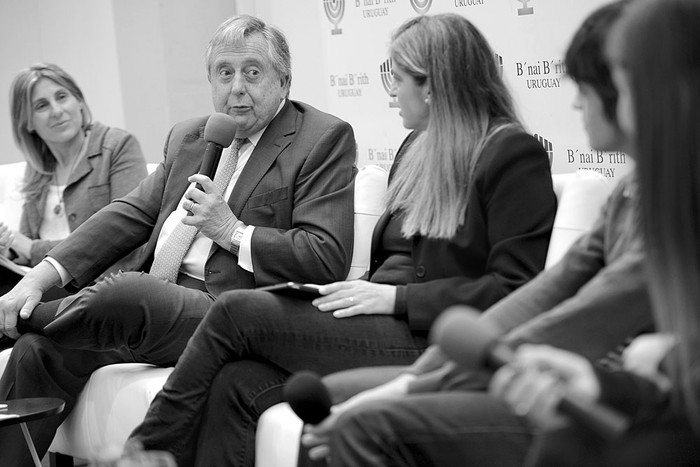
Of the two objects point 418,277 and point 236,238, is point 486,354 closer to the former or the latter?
point 418,277

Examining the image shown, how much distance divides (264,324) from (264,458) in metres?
0.36

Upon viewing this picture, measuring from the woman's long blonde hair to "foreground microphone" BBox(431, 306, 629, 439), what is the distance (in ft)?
3.42

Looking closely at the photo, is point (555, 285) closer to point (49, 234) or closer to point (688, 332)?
point (688, 332)

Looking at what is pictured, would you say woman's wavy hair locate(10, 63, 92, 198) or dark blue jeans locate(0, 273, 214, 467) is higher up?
woman's wavy hair locate(10, 63, 92, 198)

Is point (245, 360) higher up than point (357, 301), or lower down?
lower down

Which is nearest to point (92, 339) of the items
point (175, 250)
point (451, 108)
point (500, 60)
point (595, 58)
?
point (175, 250)

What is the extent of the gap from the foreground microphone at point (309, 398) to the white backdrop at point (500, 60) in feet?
3.92

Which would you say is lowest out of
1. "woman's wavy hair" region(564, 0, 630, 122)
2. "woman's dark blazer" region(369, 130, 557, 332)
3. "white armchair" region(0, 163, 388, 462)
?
"white armchair" region(0, 163, 388, 462)

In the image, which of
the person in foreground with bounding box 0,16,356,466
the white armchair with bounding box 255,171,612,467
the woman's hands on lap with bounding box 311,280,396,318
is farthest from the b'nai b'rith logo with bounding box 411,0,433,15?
the woman's hands on lap with bounding box 311,280,396,318

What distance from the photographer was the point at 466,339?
58.6 inches

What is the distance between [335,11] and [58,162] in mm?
1434

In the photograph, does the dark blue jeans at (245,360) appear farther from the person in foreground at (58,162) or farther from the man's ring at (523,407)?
the person in foreground at (58,162)

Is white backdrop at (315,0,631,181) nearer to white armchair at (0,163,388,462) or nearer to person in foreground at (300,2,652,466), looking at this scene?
white armchair at (0,163,388,462)

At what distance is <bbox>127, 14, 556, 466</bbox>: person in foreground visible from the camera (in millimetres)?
2496
